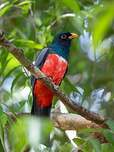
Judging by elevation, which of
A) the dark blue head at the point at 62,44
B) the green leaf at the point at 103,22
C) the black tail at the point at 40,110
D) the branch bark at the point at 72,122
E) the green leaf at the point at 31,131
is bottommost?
the black tail at the point at 40,110

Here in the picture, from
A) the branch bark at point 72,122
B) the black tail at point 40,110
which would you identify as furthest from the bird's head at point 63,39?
the branch bark at point 72,122

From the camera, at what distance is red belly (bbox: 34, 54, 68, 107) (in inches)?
166

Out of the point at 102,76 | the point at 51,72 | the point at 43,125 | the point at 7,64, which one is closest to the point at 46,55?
the point at 51,72

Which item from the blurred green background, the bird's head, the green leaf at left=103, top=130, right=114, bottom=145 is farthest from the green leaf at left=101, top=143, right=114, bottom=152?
the bird's head

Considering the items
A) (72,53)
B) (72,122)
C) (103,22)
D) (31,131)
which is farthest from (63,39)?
(103,22)

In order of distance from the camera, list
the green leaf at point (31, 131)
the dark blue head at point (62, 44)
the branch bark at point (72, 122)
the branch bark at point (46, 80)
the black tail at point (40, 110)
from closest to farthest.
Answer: the green leaf at point (31, 131) < the branch bark at point (46, 80) < the branch bark at point (72, 122) < the black tail at point (40, 110) < the dark blue head at point (62, 44)

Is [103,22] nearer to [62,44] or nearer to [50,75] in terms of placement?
[50,75]

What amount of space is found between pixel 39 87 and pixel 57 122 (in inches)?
41.8

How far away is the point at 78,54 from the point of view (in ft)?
18.0

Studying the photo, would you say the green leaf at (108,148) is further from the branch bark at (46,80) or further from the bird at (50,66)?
the bird at (50,66)

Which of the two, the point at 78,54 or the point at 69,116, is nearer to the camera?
the point at 69,116

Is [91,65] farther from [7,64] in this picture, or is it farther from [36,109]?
[7,64]

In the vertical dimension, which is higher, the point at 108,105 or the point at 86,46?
the point at 86,46

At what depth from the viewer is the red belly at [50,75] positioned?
422 cm
